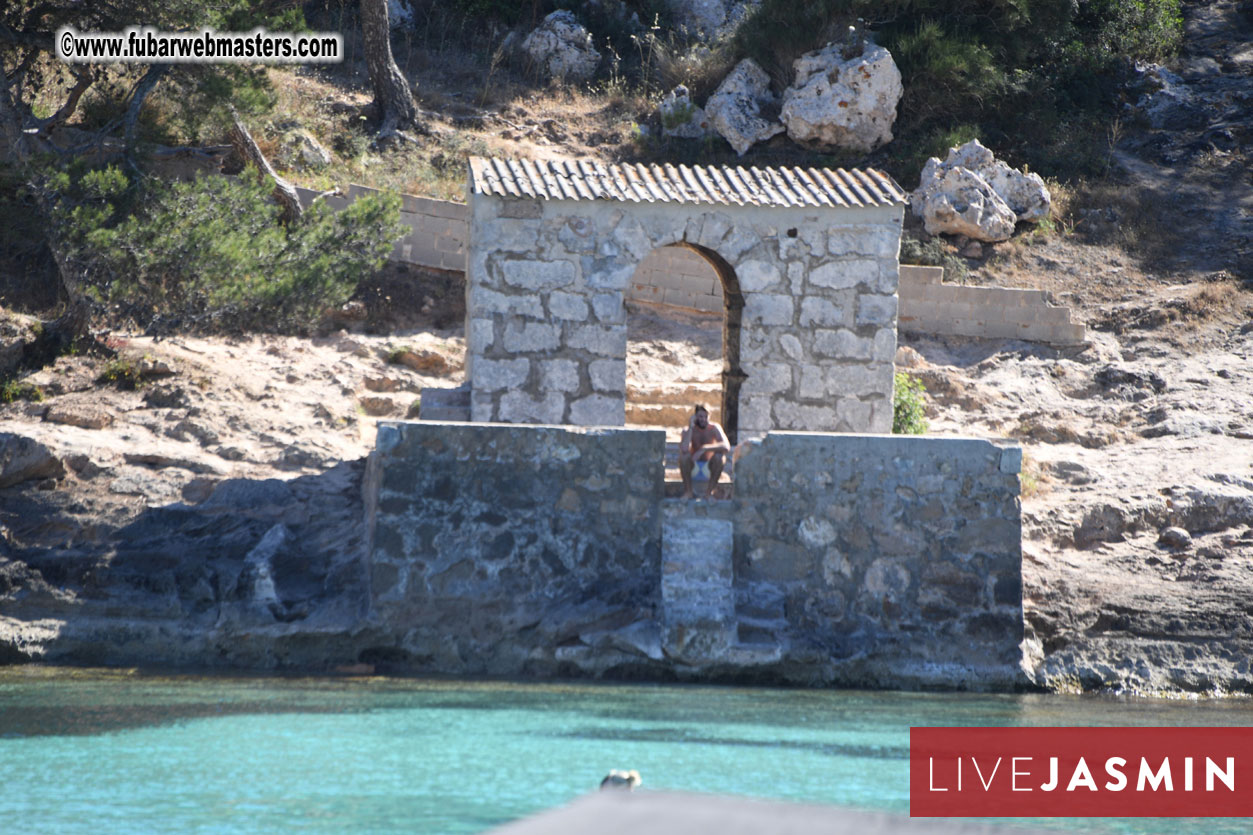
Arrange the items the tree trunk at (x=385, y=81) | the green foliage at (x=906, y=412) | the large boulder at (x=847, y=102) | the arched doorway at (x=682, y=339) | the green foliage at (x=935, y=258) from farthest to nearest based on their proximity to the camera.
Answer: the tree trunk at (x=385, y=81) → the large boulder at (x=847, y=102) → the green foliage at (x=935, y=258) → the green foliage at (x=906, y=412) → the arched doorway at (x=682, y=339)

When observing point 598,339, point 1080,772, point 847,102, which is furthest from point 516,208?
point 847,102

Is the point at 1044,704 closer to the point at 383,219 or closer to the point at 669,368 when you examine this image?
the point at 669,368

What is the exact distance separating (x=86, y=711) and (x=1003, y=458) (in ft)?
23.5

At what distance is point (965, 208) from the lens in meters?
18.6

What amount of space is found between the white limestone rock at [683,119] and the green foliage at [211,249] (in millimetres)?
9294

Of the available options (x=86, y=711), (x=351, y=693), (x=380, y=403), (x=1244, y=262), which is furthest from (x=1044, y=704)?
(x=1244, y=262)

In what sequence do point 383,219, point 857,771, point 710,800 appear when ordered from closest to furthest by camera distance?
point 710,800
point 857,771
point 383,219

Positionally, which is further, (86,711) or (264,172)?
(264,172)

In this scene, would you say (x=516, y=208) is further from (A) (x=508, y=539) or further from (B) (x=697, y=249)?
(A) (x=508, y=539)

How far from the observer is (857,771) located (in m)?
6.83

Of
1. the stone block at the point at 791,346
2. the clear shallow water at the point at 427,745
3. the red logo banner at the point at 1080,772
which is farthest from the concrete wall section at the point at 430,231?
the red logo banner at the point at 1080,772

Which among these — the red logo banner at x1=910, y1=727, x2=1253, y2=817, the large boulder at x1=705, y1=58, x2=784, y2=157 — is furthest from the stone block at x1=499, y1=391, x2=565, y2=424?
the large boulder at x1=705, y1=58, x2=784, y2=157

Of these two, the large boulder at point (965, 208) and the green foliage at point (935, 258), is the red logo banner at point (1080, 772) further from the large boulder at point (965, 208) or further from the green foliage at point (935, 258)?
the large boulder at point (965, 208)

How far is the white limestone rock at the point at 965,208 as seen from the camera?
18562 millimetres
